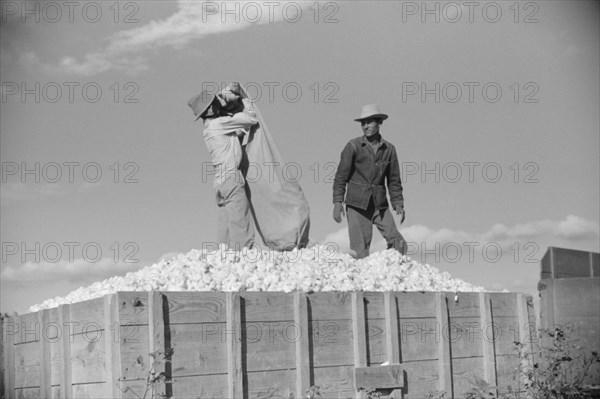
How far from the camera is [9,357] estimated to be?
8008mm

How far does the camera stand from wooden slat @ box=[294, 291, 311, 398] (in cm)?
632

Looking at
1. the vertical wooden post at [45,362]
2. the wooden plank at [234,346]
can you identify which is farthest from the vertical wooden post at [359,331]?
the vertical wooden post at [45,362]

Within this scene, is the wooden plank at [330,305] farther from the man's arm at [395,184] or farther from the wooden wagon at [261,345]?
the man's arm at [395,184]

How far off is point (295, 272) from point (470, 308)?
1.81m

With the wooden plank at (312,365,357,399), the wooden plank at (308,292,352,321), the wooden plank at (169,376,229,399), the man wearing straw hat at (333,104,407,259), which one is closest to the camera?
the wooden plank at (169,376,229,399)

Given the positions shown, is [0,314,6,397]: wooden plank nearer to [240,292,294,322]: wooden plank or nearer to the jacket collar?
[240,292,294,322]: wooden plank

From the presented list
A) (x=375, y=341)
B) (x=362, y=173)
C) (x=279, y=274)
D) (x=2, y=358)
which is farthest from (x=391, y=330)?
(x=2, y=358)

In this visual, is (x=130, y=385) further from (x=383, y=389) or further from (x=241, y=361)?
(x=383, y=389)

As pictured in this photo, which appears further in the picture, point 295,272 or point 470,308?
point 470,308

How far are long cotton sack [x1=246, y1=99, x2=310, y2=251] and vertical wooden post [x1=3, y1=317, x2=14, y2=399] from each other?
260 cm

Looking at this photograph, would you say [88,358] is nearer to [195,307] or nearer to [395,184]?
[195,307]

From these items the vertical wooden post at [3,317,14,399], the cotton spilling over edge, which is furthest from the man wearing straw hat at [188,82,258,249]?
the vertical wooden post at [3,317,14,399]

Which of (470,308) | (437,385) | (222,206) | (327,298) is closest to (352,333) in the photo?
(327,298)

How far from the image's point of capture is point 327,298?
21.9 feet
